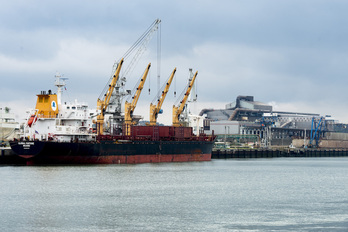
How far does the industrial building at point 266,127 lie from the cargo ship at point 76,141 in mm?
72824

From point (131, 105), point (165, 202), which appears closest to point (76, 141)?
point (131, 105)

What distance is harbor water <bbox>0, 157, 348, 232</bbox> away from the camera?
29.0m

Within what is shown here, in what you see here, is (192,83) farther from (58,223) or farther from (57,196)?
(58,223)

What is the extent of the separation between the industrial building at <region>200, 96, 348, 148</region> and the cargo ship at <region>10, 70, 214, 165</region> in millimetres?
72824

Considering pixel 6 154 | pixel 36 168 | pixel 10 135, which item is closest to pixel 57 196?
pixel 36 168

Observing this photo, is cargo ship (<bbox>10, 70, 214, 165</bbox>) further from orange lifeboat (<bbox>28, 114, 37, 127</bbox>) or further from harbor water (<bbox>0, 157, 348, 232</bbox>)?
harbor water (<bbox>0, 157, 348, 232</bbox>)

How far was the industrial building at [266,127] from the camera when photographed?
156375mm

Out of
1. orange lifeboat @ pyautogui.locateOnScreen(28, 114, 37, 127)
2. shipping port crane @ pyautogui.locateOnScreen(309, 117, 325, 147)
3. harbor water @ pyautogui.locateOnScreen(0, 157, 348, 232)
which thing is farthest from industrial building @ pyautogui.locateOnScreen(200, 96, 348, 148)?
harbor water @ pyautogui.locateOnScreen(0, 157, 348, 232)

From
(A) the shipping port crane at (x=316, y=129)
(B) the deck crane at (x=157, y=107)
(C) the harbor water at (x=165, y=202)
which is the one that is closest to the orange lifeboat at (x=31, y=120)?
(C) the harbor water at (x=165, y=202)

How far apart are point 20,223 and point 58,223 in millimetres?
1810

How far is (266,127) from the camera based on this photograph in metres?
159

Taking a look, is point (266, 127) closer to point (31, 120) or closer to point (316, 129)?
point (316, 129)

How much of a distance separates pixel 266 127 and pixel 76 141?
334 feet

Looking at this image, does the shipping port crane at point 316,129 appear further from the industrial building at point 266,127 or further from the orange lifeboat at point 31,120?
the orange lifeboat at point 31,120
